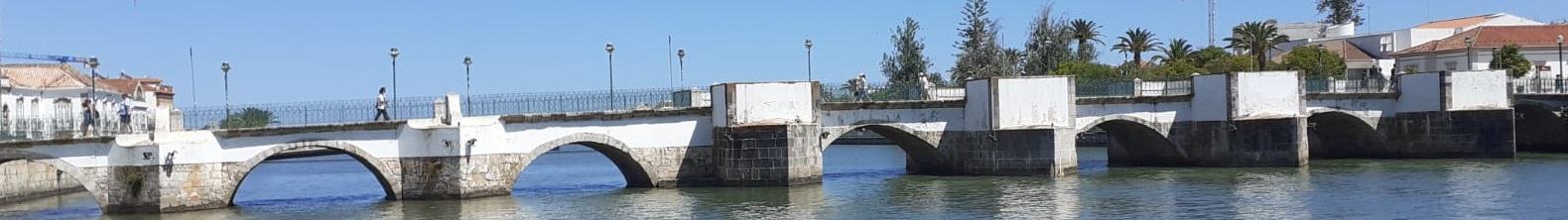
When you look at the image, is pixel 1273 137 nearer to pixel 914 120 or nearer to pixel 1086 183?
pixel 1086 183

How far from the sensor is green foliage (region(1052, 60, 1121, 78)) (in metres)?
59.8

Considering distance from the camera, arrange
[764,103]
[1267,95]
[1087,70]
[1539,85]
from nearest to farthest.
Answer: [764,103] → [1267,95] → [1539,85] → [1087,70]

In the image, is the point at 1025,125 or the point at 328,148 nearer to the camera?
the point at 328,148

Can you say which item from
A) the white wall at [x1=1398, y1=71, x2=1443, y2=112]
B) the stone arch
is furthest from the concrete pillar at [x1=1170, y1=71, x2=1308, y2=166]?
the white wall at [x1=1398, y1=71, x2=1443, y2=112]

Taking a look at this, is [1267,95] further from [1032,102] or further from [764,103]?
[764,103]

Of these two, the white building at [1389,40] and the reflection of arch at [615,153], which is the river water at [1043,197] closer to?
the reflection of arch at [615,153]

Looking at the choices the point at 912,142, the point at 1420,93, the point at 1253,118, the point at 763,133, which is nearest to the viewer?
the point at 763,133

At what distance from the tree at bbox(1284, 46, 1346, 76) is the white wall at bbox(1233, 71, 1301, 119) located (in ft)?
73.6

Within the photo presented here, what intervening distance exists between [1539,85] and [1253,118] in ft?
49.7

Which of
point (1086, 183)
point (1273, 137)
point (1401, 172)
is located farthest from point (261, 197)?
point (1401, 172)

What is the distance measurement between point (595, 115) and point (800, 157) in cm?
448

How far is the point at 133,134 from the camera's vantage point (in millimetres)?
31141

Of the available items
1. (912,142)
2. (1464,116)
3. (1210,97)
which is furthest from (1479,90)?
(912,142)

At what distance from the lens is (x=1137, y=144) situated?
44.1 m
